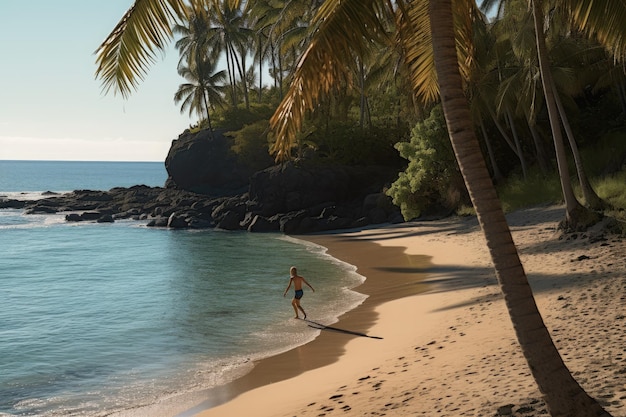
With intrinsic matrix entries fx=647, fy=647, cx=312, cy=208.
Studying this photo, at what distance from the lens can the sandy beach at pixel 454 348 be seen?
7957 millimetres

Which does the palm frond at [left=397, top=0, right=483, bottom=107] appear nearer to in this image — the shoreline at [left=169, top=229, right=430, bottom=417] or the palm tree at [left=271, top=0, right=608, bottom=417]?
the palm tree at [left=271, top=0, right=608, bottom=417]

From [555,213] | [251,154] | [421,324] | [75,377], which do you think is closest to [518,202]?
[555,213]

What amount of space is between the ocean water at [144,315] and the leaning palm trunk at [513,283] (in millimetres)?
7938

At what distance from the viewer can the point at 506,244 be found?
5.72 meters

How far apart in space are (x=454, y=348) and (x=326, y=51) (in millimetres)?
6172

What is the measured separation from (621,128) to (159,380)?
27989 mm

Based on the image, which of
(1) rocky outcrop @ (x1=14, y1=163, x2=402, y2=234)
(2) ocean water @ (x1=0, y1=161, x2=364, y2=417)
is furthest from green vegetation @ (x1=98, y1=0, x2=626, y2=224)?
(2) ocean water @ (x1=0, y1=161, x2=364, y2=417)

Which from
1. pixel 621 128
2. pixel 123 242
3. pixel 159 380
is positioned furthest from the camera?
pixel 123 242

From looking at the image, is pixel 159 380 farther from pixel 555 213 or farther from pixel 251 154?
pixel 251 154

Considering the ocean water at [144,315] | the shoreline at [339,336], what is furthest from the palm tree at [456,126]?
the ocean water at [144,315]

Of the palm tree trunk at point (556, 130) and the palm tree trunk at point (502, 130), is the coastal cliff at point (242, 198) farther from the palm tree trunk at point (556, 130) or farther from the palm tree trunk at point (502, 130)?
the palm tree trunk at point (556, 130)

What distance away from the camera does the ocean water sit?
13.1 meters

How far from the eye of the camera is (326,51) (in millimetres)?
6570

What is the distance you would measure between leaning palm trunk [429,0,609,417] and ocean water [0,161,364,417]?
7938 mm
